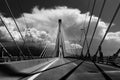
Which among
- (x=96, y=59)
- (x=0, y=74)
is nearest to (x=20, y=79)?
(x=0, y=74)

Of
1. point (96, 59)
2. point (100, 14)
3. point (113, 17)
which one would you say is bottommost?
point (96, 59)

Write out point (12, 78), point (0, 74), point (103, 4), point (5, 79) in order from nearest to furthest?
point (0, 74), point (5, 79), point (12, 78), point (103, 4)

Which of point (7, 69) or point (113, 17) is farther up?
point (113, 17)

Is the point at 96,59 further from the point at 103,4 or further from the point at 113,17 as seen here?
the point at 113,17

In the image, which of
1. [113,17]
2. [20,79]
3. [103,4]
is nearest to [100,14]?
[103,4]

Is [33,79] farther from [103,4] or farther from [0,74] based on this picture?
[103,4]

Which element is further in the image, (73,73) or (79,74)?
(73,73)

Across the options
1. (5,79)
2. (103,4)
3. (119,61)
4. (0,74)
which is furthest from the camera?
(119,61)

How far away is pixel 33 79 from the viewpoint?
7090 mm

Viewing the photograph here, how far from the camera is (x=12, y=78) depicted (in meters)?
6.68

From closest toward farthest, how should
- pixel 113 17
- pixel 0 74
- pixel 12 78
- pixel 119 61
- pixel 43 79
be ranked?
pixel 0 74, pixel 12 78, pixel 43 79, pixel 113 17, pixel 119 61

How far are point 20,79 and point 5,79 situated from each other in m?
0.95

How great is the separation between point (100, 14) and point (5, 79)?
655 inches

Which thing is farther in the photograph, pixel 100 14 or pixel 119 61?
pixel 119 61
